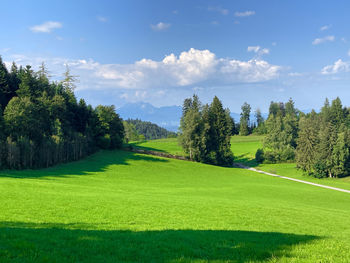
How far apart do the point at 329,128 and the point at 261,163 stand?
88.8ft

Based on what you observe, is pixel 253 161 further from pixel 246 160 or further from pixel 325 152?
pixel 325 152

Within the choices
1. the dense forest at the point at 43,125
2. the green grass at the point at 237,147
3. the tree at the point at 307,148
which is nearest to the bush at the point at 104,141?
the dense forest at the point at 43,125

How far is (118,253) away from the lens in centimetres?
823

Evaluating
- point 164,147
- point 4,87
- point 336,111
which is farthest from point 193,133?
point 336,111

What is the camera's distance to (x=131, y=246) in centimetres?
898

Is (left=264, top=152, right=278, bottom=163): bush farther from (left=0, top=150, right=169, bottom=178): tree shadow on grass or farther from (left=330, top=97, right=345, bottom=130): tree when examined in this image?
(left=330, top=97, right=345, bottom=130): tree

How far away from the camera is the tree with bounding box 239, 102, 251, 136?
170 meters

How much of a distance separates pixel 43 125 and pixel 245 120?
145303mm

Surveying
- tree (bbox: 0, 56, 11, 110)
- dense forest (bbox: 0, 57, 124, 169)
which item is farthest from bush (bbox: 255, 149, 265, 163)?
tree (bbox: 0, 56, 11, 110)

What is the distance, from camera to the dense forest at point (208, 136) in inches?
3135

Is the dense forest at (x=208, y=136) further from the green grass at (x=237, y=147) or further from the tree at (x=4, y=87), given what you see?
the tree at (x=4, y=87)

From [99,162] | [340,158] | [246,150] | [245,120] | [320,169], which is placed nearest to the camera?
[99,162]

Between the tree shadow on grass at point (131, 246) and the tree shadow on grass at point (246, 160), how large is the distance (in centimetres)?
9011

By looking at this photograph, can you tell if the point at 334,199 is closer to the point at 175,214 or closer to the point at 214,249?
the point at 175,214
